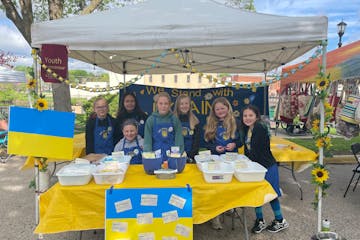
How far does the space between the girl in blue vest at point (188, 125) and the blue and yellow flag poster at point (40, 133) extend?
4.18 feet

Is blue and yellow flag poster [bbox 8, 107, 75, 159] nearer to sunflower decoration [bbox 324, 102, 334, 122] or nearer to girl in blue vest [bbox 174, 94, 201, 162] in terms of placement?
girl in blue vest [bbox 174, 94, 201, 162]

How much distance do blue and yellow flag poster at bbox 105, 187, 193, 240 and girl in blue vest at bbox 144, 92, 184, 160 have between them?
0.77m

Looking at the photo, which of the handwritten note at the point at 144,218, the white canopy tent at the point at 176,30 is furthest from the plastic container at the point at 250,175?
the white canopy tent at the point at 176,30

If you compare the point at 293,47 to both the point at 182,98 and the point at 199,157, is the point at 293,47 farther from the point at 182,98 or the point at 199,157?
the point at 199,157

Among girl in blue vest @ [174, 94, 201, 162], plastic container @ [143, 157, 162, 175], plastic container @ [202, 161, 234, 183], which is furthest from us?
girl in blue vest @ [174, 94, 201, 162]

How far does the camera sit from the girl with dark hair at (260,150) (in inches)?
106

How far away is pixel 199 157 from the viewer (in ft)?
8.79

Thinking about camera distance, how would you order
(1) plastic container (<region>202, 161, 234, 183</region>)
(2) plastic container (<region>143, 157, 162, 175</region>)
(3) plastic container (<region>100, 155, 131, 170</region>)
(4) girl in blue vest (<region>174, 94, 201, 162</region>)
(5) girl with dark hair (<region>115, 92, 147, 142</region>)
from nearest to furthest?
(1) plastic container (<region>202, 161, 234, 183</region>)
(2) plastic container (<region>143, 157, 162, 175</region>)
(3) plastic container (<region>100, 155, 131, 170</region>)
(4) girl in blue vest (<region>174, 94, 201, 162</region>)
(5) girl with dark hair (<region>115, 92, 147, 142</region>)

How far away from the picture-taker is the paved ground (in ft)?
9.52

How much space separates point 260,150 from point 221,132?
50 cm

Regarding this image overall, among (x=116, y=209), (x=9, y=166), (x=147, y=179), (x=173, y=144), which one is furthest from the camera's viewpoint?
(x=9, y=166)

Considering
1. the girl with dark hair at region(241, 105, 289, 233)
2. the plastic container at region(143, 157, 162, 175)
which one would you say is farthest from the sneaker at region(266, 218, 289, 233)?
the plastic container at region(143, 157, 162, 175)

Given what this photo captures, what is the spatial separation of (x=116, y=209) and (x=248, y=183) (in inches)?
42.9

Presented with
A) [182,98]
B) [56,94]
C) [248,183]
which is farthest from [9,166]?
[248,183]
